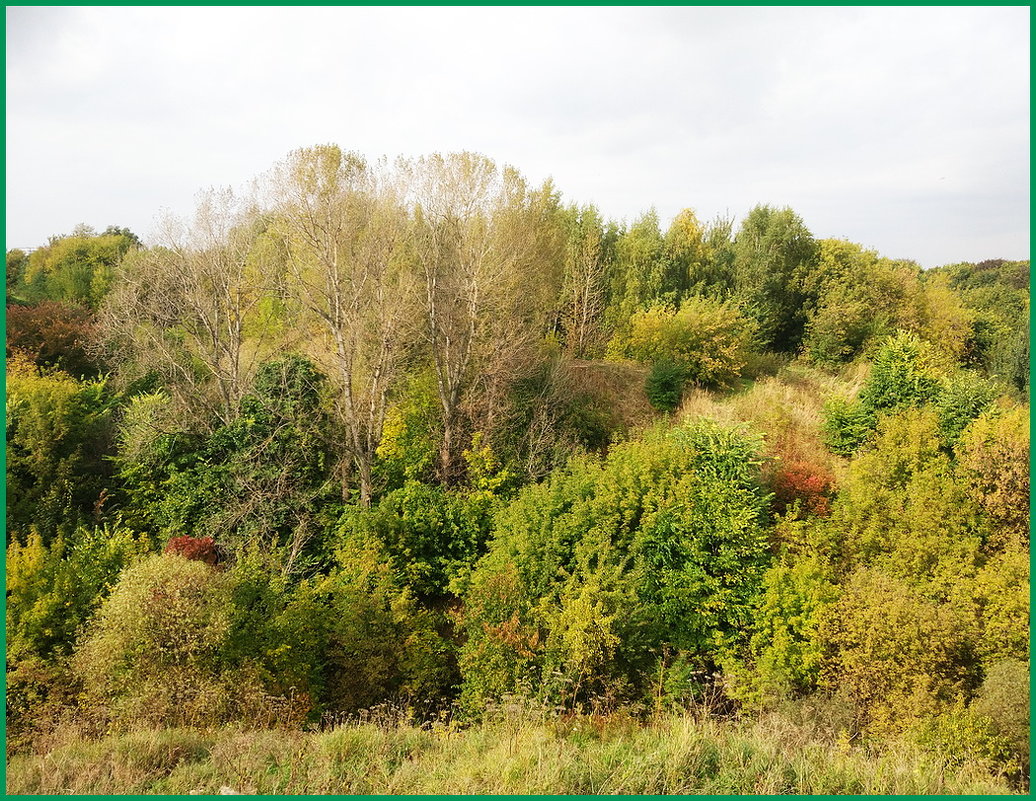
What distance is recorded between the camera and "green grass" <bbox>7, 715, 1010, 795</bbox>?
6020mm

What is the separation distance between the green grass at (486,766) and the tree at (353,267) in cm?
1043

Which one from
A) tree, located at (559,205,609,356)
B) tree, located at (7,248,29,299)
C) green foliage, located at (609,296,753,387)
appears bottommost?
green foliage, located at (609,296,753,387)

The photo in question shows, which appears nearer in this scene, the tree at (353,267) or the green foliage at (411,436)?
the tree at (353,267)

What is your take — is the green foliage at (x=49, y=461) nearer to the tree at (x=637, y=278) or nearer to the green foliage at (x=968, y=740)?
the green foliage at (x=968, y=740)

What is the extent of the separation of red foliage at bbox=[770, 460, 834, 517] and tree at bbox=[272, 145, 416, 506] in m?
11.6

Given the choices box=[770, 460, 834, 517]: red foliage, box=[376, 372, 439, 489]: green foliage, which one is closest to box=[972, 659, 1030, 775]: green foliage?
box=[770, 460, 834, 517]: red foliage

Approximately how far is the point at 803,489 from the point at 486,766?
43.6ft

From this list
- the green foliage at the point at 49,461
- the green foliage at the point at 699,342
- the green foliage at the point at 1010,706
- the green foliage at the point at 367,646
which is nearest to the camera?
the green foliage at the point at 1010,706

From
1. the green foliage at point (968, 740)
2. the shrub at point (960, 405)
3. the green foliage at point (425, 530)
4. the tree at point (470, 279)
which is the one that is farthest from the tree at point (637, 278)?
the green foliage at point (968, 740)

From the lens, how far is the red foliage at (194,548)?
1426cm

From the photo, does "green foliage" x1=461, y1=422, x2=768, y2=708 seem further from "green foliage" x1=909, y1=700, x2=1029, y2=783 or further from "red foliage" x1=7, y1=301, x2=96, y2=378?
"red foliage" x1=7, y1=301, x2=96, y2=378

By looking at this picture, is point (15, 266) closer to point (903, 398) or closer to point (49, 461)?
point (49, 461)

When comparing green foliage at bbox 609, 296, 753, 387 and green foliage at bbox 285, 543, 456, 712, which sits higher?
green foliage at bbox 609, 296, 753, 387

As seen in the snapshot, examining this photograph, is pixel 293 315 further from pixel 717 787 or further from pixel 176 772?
pixel 717 787
